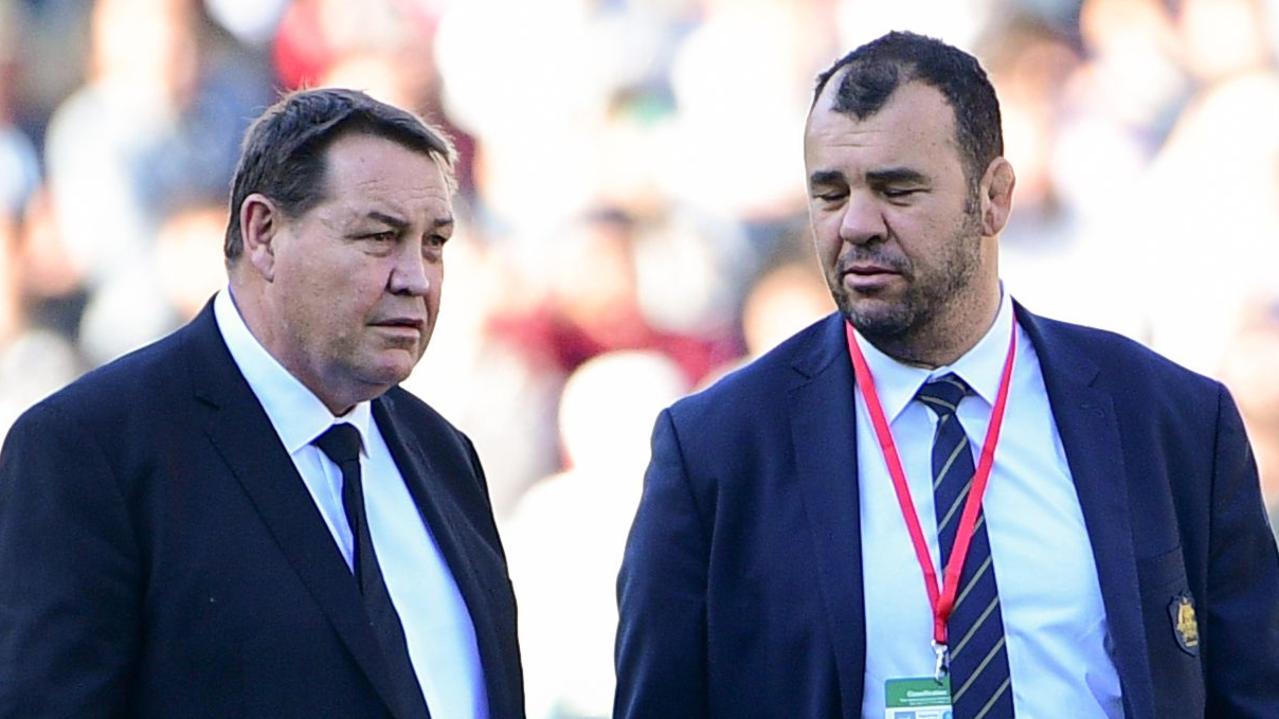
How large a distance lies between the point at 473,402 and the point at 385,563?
169cm

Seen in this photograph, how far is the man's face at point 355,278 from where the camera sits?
2.86 meters

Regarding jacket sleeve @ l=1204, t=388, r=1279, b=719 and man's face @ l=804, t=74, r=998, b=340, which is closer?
man's face @ l=804, t=74, r=998, b=340

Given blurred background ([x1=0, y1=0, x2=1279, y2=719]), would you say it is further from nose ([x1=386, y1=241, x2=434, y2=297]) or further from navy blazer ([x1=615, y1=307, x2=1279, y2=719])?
nose ([x1=386, y1=241, x2=434, y2=297])

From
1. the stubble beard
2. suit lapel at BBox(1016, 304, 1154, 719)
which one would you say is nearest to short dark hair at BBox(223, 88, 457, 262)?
the stubble beard

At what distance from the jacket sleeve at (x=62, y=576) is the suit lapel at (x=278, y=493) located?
0.19m

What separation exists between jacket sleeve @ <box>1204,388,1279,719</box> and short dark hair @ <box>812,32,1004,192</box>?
21.6 inches

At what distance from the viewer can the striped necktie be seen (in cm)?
288

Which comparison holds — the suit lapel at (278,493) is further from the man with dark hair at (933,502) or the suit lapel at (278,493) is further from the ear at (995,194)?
the ear at (995,194)

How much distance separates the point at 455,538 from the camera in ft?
10.1

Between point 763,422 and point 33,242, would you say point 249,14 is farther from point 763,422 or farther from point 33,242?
point 763,422

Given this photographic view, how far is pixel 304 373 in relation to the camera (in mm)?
2918

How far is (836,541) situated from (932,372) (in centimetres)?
32

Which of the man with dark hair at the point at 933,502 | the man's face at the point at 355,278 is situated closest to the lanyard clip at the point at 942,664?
the man with dark hair at the point at 933,502

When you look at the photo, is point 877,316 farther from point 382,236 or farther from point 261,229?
point 261,229
